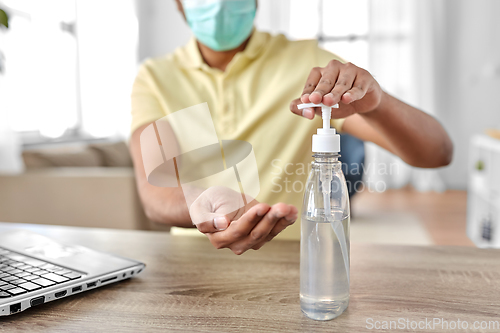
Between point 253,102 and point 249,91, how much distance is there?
0.03 m

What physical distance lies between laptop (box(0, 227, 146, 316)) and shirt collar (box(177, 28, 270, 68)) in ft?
1.59

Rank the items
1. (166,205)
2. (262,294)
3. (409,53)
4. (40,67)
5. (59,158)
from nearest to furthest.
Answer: (262,294) → (166,205) → (59,158) → (40,67) → (409,53)

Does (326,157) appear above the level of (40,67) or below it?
Result: below

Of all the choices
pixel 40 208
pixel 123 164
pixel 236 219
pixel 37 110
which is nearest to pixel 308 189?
pixel 236 219

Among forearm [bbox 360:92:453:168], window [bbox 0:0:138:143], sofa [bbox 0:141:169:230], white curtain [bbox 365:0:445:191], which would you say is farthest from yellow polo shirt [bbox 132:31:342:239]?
white curtain [bbox 365:0:445:191]

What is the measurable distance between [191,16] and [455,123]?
4.17 m

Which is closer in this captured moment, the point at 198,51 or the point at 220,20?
the point at 220,20

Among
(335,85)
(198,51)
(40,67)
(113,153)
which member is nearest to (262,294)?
(335,85)

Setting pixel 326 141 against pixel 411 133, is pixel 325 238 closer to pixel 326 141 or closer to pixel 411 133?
pixel 326 141

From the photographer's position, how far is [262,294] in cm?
51

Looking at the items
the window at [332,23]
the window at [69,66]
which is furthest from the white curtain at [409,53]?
the window at [69,66]

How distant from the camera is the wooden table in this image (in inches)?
17.4

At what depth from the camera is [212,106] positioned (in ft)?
3.03

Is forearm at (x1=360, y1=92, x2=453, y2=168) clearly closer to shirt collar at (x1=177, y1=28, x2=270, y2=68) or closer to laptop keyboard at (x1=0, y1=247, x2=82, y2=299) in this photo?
shirt collar at (x1=177, y1=28, x2=270, y2=68)
